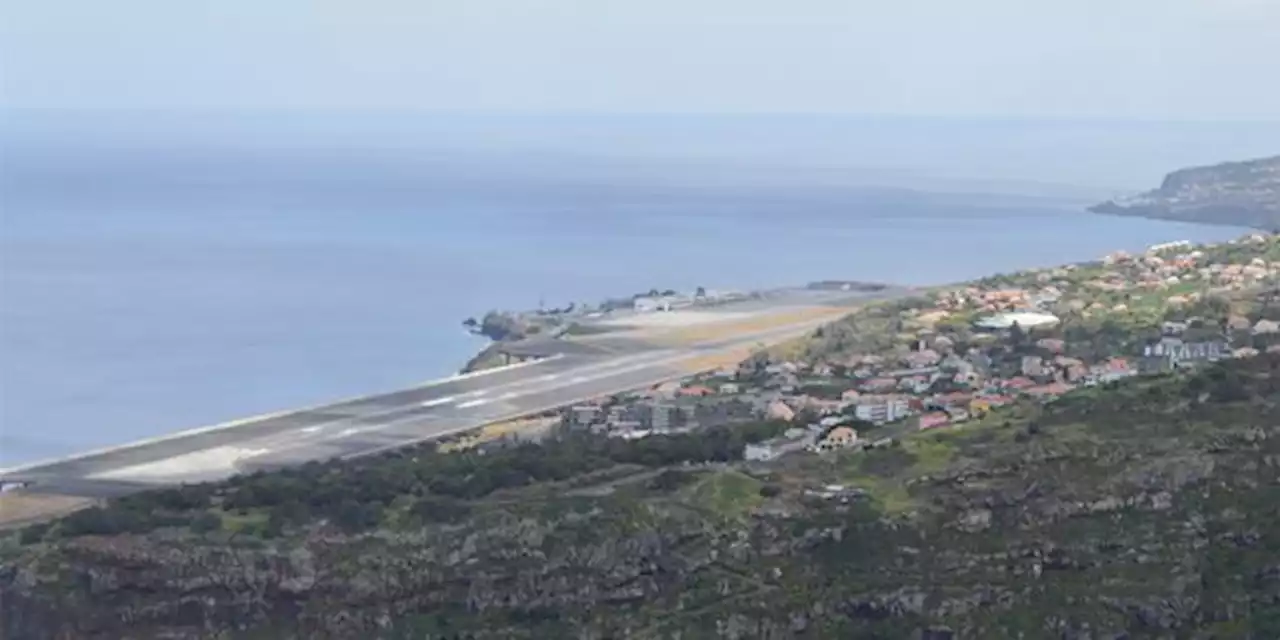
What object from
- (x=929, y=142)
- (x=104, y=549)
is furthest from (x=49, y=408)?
(x=929, y=142)

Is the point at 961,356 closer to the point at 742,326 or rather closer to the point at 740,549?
the point at 742,326

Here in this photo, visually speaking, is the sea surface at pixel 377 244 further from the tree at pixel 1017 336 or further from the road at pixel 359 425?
the tree at pixel 1017 336

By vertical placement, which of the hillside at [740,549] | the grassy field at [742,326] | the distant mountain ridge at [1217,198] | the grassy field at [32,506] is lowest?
the hillside at [740,549]

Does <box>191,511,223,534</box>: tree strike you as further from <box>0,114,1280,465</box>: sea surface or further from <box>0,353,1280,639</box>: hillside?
<box>0,114,1280,465</box>: sea surface

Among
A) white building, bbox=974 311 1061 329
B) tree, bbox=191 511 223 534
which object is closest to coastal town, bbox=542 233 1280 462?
white building, bbox=974 311 1061 329

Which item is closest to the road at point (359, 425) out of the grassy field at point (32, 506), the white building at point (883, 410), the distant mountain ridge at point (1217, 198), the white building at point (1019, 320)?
the grassy field at point (32, 506)

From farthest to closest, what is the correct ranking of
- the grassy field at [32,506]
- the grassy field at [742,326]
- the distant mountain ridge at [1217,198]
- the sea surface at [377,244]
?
the distant mountain ridge at [1217,198] < the grassy field at [742,326] < the sea surface at [377,244] < the grassy field at [32,506]

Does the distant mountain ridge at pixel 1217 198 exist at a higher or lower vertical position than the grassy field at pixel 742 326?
higher

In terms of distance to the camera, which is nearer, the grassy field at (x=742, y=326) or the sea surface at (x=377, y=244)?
the sea surface at (x=377, y=244)
